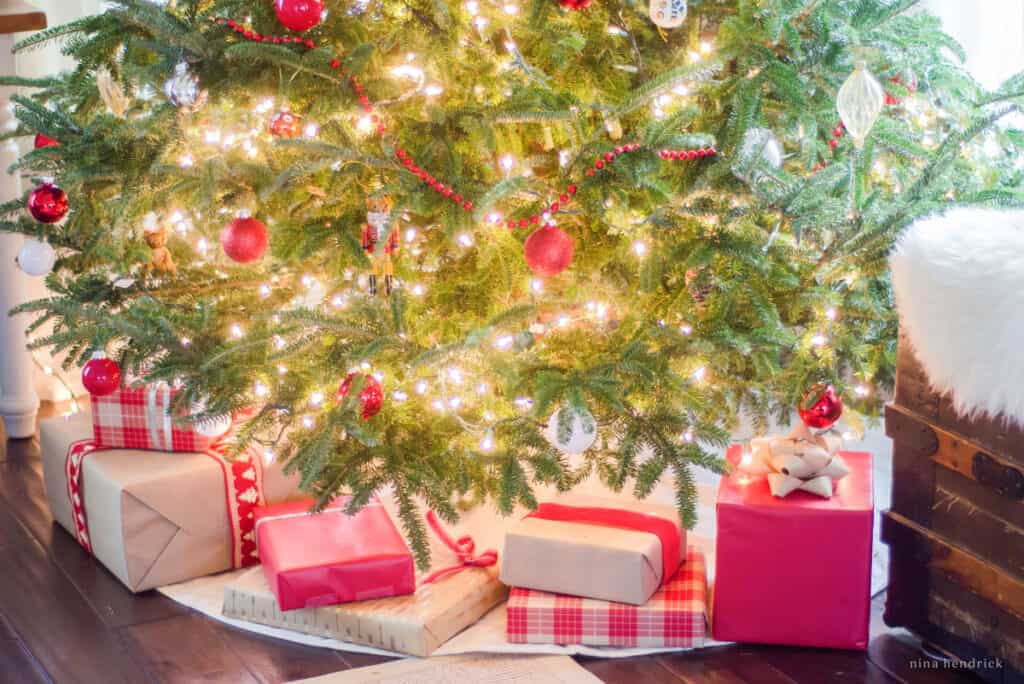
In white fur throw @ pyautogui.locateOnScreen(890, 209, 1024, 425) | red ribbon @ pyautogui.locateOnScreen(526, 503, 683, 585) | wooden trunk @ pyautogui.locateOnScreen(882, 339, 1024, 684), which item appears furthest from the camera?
red ribbon @ pyautogui.locateOnScreen(526, 503, 683, 585)

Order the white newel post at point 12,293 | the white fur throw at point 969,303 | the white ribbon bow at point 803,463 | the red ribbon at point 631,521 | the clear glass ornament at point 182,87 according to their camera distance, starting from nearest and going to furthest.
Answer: the white fur throw at point 969,303 → the clear glass ornament at point 182,87 → the white ribbon bow at point 803,463 → the red ribbon at point 631,521 → the white newel post at point 12,293

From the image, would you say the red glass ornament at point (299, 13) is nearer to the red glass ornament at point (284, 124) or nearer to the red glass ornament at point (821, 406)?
the red glass ornament at point (284, 124)

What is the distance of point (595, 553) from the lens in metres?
1.92

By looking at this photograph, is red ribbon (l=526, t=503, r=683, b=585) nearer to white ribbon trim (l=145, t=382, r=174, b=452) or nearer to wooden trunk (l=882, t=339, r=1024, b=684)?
wooden trunk (l=882, t=339, r=1024, b=684)

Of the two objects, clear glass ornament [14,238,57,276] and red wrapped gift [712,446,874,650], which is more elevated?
clear glass ornament [14,238,57,276]

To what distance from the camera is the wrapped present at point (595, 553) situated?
1.91m

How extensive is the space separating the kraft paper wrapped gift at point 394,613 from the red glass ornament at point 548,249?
2.01 feet

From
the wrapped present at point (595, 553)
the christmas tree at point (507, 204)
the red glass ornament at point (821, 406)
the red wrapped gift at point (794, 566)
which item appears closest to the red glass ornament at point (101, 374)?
the christmas tree at point (507, 204)

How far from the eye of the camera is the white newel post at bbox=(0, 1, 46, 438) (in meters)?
2.56

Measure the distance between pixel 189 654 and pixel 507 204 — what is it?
879 mm

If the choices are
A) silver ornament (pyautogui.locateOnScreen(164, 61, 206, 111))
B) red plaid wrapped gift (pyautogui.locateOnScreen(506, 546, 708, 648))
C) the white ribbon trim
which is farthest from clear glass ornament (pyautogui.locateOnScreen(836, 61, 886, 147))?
the white ribbon trim

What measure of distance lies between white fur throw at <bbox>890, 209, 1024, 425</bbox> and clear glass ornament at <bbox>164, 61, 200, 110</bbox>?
1.04 m

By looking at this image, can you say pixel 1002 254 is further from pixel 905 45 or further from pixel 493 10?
pixel 493 10

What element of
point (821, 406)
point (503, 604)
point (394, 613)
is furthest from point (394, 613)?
point (821, 406)
